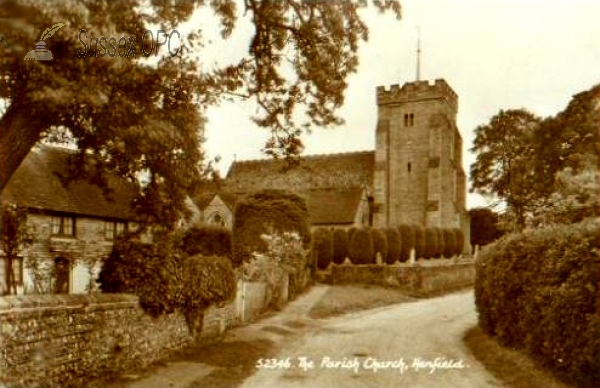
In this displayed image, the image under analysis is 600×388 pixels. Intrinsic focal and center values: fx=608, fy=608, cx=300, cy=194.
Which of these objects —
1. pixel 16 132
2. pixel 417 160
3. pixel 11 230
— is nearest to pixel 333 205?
pixel 417 160

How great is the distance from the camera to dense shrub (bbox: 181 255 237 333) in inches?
650

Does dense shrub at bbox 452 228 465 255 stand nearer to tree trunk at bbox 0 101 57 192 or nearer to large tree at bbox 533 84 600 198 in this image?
large tree at bbox 533 84 600 198

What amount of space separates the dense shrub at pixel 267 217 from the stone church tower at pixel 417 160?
20.2 m

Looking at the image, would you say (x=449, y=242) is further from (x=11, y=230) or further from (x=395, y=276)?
(x=11, y=230)

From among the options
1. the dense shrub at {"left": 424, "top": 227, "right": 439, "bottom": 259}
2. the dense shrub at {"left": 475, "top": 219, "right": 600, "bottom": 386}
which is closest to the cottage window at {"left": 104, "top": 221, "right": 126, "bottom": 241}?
the dense shrub at {"left": 475, "top": 219, "right": 600, "bottom": 386}

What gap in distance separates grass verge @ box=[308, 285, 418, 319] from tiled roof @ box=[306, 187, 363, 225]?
16.0 m

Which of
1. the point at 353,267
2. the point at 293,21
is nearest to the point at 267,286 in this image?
the point at 353,267

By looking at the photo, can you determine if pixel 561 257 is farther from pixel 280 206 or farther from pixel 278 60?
pixel 280 206

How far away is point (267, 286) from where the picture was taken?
26.0 m

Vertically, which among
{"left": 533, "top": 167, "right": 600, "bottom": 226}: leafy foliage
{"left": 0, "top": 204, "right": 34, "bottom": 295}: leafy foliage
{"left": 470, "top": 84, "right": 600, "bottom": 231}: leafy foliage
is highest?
{"left": 470, "top": 84, "right": 600, "bottom": 231}: leafy foliage

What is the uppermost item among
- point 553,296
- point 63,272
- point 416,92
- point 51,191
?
point 416,92

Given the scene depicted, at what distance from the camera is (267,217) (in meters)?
35.0

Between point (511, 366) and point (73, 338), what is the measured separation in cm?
901

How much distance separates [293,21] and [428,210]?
42.7 meters
